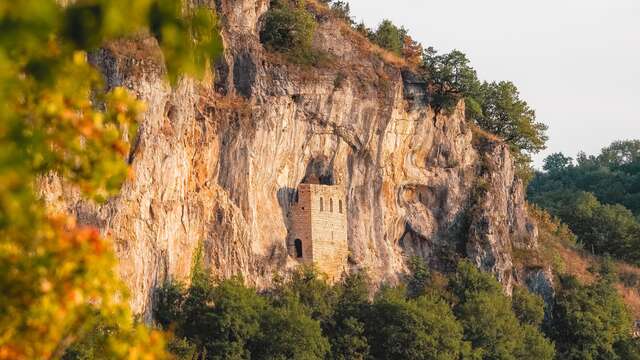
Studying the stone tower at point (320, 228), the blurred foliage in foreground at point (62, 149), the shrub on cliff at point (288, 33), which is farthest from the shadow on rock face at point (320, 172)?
the blurred foliage in foreground at point (62, 149)

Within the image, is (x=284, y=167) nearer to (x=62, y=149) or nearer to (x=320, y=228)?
(x=320, y=228)

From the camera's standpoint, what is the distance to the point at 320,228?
5612 centimetres

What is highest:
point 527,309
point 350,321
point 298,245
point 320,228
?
point 320,228

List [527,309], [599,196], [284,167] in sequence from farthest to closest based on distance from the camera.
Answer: [599,196], [527,309], [284,167]

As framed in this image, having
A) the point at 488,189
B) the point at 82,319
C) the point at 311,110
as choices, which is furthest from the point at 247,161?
the point at 82,319

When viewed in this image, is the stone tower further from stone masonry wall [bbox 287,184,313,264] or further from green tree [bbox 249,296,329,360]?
green tree [bbox 249,296,329,360]

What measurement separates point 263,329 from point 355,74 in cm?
1426

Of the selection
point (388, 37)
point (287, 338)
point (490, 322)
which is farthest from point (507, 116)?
point (287, 338)

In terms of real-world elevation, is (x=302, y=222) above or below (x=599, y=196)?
below

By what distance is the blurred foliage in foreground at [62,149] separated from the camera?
7.41 metres

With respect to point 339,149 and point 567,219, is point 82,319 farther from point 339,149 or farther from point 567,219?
point 567,219

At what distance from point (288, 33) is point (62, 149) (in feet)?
161

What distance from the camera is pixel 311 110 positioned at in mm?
56469

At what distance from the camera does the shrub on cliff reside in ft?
188
